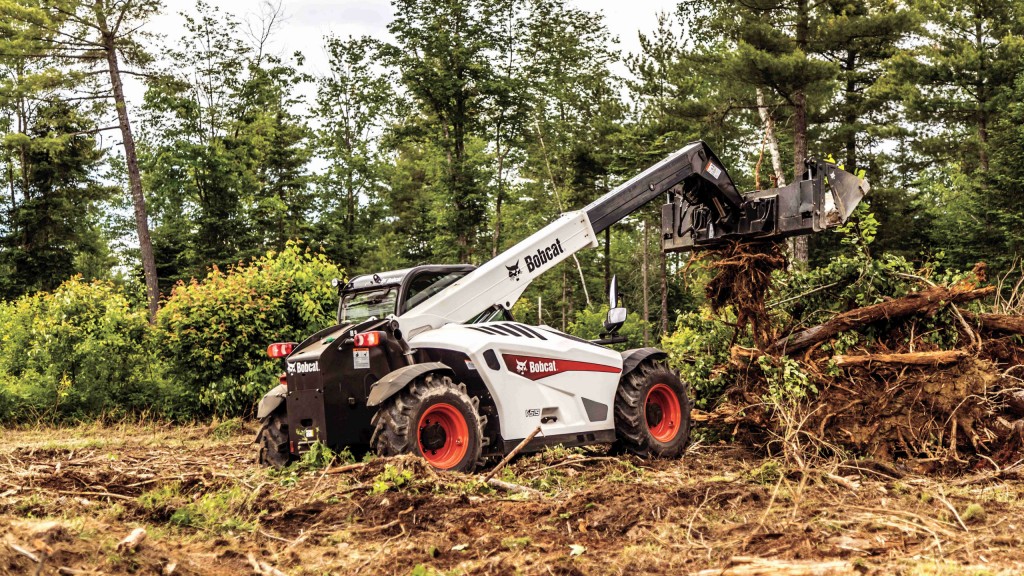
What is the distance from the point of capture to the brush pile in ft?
31.0

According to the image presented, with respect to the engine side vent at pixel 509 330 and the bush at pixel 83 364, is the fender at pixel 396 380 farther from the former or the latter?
the bush at pixel 83 364

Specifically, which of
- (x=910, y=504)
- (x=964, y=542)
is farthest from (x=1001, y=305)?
(x=964, y=542)

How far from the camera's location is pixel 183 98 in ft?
103

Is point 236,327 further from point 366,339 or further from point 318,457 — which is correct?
point 366,339

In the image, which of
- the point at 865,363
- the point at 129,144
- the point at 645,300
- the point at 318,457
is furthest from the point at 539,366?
the point at 645,300

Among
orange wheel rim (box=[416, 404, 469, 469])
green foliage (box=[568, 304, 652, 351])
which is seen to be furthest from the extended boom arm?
green foliage (box=[568, 304, 652, 351])

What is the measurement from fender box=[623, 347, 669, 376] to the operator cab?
146cm

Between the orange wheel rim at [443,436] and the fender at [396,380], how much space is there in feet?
1.11

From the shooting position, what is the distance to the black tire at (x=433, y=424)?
7.84 metres

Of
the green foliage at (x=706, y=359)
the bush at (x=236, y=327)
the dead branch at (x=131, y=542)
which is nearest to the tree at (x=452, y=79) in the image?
the bush at (x=236, y=327)

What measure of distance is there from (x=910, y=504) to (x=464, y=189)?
27.5m

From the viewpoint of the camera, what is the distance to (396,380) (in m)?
7.97

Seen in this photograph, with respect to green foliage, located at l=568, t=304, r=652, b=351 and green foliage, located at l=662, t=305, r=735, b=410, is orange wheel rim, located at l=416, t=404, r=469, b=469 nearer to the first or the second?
green foliage, located at l=662, t=305, r=735, b=410

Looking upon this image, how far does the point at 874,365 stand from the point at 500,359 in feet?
14.3
